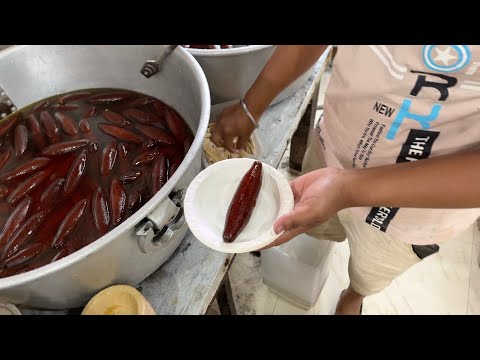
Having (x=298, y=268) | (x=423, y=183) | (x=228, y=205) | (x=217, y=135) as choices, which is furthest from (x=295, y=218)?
(x=298, y=268)

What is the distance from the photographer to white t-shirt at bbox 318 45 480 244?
2.58ft

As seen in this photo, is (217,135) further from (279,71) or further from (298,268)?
(298,268)

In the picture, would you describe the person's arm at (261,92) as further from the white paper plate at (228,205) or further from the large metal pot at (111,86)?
the white paper plate at (228,205)

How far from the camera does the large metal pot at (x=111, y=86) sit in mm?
684

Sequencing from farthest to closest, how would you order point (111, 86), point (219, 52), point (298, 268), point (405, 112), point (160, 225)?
point (298, 268) → point (111, 86) → point (219, 52) → point (405, 112) → point (160, 225)

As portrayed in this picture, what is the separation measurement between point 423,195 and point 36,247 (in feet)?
3.18

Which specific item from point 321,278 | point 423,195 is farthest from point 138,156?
point 321,278

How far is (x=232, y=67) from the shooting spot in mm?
1217

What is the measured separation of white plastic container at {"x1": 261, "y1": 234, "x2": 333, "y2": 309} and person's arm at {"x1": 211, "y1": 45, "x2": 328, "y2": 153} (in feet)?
1.98

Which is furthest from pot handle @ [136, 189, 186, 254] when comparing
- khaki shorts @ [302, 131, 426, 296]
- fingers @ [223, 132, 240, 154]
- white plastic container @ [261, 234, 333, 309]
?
white plastic container @ [261, 234, 333, 309]

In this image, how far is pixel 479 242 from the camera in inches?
84.2

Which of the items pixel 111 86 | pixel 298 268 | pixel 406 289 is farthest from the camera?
pixel 406 289

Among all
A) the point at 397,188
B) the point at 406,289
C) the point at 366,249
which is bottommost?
the point at 406,289

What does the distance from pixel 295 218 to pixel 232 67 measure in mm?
656
